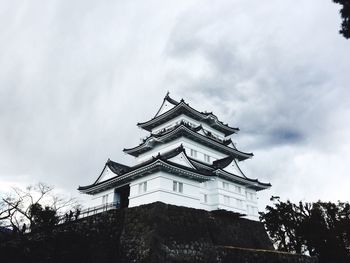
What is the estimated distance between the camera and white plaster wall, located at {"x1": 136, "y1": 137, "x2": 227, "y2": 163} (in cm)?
2653

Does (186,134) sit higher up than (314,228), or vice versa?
(186,134)

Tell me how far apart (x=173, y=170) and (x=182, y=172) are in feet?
2.47

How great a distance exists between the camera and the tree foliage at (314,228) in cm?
2925

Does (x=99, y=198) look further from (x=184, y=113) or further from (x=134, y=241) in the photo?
(x=184, y=113)

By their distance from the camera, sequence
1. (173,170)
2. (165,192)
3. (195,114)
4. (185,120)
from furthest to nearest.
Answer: (195,114) < (185,120) < (173,170) < (165,192)

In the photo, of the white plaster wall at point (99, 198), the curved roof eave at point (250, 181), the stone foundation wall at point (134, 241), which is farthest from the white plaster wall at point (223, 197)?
the white plaster wall at point (99, 198)

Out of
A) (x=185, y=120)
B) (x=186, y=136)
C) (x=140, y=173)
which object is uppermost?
(x=185, y=120)

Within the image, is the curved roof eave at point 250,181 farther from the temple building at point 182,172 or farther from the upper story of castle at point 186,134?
the upper story of castle at point 186,134

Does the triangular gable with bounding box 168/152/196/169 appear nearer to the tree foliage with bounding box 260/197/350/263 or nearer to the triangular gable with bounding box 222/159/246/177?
the triangular gable with bounding box 222/159/246/177

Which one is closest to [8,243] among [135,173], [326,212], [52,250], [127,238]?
[52,250]

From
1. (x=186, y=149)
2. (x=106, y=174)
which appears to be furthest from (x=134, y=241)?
(x=186, y=149)

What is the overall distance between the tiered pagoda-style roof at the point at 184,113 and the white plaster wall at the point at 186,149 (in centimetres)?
373

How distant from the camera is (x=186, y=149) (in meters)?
26.3

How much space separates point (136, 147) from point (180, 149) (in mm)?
7604
